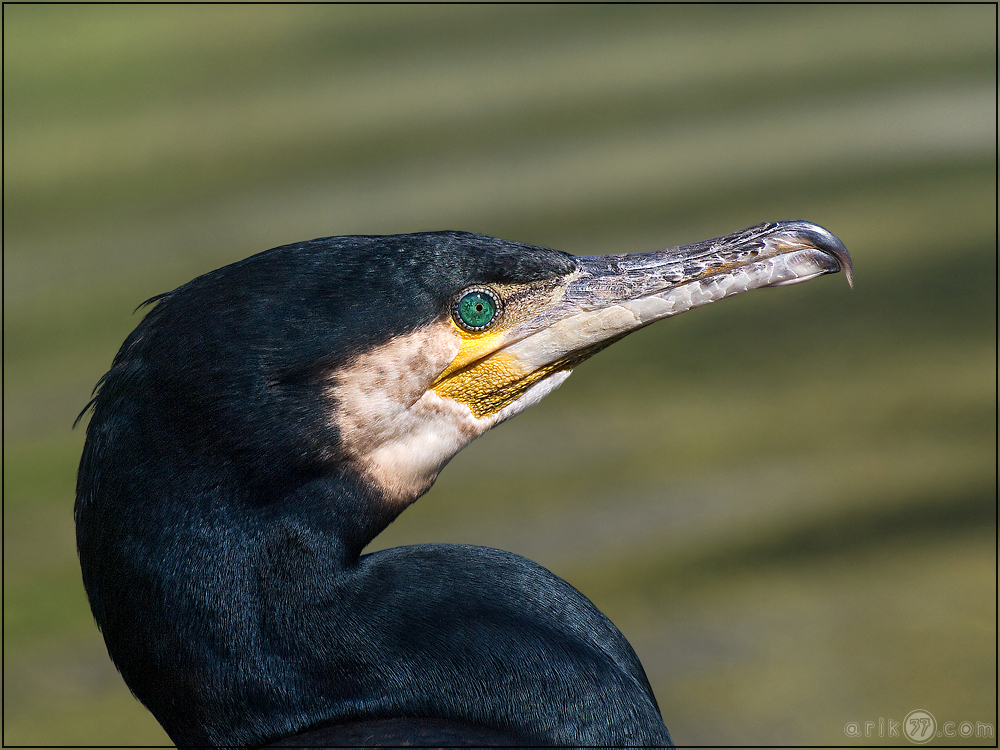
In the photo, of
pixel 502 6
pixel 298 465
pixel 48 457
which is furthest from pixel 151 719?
pixel 502 6

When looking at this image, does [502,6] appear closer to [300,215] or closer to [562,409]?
[300,215]

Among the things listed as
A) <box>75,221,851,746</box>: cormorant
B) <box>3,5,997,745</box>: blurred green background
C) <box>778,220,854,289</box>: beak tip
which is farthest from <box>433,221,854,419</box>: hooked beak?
<box>3,5,997,745</box>: blurred green background

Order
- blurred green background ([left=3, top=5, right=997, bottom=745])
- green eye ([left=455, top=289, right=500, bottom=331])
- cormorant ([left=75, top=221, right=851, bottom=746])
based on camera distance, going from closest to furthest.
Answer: cormorant ([left=75, top=221, right=851, bottom=746]) → green eye ([left=455, top=289, right=500, bottom=331]) → blurred green background ([left=3, top=5, right=997, bottom=745])

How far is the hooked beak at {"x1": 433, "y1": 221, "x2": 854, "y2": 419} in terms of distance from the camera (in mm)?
1425

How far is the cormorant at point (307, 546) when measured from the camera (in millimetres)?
1216

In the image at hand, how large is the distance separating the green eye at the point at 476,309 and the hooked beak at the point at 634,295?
41 mm

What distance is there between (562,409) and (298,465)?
230cm

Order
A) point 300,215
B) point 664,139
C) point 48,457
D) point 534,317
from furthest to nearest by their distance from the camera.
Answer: point 664,139, point 300,215, point 48,457, point 534,317

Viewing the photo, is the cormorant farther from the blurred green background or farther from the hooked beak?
the blurred green background

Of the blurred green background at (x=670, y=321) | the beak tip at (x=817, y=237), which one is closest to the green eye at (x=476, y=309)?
the beak tip at (x=817, y=237)

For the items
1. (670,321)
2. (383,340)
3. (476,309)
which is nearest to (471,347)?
(476,309)

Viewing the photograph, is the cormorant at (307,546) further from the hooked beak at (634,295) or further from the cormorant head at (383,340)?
the hooked beak at (634,295)

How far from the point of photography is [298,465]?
4.07 ft

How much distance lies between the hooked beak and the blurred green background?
4.98 feet
